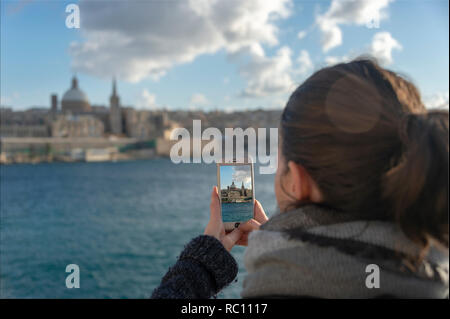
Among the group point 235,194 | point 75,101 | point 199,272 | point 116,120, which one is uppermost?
point 75,101

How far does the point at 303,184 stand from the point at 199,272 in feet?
0.94

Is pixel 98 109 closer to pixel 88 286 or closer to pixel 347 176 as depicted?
pixel 88 286

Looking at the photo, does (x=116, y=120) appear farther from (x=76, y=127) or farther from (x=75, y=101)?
(x=75, y=101)

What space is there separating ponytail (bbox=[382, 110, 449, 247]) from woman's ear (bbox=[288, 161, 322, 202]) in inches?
4.7

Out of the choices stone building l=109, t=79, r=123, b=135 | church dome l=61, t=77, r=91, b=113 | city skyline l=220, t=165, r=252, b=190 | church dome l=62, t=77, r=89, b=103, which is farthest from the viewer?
church dome l=62, t=77, r=89, b=103

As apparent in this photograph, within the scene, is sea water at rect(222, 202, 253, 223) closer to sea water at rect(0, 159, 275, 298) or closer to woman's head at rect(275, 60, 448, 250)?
sea water at rect(0, 159, 275, 298)

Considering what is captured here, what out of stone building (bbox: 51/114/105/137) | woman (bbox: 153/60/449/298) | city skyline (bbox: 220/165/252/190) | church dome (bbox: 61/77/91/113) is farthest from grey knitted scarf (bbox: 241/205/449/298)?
church dome (bbox: 61/77/91/113)

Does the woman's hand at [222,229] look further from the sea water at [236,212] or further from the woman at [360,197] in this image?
the woman at [360,197]

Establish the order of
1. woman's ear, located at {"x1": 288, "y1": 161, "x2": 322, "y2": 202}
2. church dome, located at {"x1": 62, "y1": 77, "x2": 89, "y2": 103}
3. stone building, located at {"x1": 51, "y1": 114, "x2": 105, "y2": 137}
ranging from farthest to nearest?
church dome, located at {"x1": 62, "y1": 77, "x2": 89, "y2": 103}
stone building, located at {"x1": 51, "y1": 114, "x2": 105, "y2": 137}
woman's ear, located at {"x1": 288, "y1": 161, "x2": 322, "y2": 202}

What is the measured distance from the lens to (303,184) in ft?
2.39

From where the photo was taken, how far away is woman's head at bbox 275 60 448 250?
63 centimetres

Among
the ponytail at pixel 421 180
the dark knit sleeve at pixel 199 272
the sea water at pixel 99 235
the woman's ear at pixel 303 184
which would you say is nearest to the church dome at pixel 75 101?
the sea water at pixel 99 235

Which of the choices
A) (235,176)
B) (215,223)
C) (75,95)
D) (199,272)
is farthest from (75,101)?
(199,272)

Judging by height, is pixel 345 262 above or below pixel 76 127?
below
